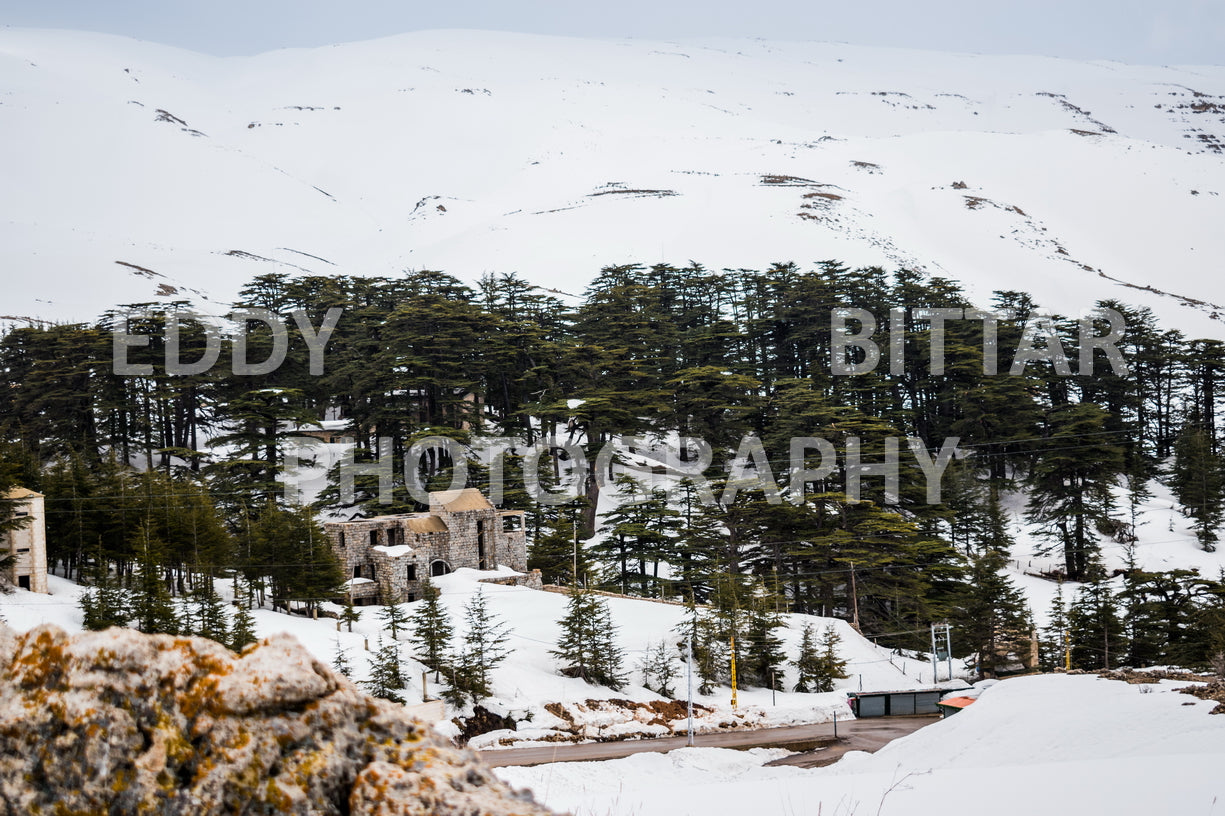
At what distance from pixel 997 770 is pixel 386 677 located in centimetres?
1804

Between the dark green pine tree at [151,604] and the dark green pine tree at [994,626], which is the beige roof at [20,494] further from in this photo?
the dark green pine tree at [994,626]

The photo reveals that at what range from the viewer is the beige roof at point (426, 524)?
34.8m

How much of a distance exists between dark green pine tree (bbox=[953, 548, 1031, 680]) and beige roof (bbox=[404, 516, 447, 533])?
59.5 ft

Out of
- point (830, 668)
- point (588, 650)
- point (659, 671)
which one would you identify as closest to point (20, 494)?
point (588, 650)

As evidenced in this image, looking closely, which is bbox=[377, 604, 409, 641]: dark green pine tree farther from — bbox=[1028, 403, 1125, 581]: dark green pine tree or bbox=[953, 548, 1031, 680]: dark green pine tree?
bbox=[1028, 403, 1125, 581]: dark green pine tree

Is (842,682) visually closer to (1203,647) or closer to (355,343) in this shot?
(1203,647)

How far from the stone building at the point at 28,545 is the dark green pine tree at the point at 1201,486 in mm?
42376

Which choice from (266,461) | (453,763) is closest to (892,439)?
(266,461)

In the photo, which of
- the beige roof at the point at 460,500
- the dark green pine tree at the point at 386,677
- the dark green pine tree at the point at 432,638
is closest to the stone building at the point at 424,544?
the beige roof at the point at 460,500

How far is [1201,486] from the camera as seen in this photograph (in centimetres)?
4134

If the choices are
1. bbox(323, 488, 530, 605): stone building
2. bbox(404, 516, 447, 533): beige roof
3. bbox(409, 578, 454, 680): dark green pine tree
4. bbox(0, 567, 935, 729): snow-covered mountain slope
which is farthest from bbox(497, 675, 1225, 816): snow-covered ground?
bbox(404, 516, 447, 533): beige roof

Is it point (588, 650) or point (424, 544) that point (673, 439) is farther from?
point (588, 650)

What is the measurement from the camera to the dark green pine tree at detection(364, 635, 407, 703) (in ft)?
73.8

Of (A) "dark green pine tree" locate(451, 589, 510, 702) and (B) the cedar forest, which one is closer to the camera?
(A) "dark green pine tree" locate(451, 589, 510, 702)
